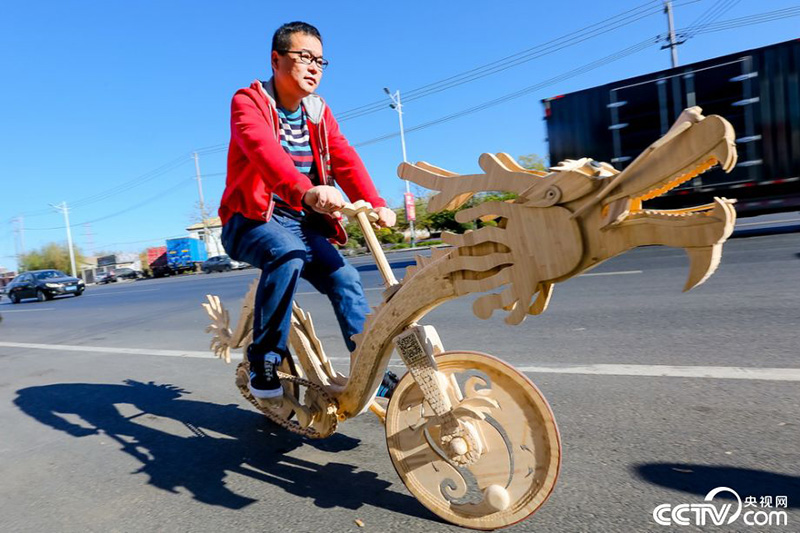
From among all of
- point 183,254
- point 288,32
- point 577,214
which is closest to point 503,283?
point 577,214

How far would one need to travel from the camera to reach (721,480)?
182 centimetres

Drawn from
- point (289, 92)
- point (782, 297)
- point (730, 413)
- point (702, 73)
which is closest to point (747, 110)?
point (702, 73)

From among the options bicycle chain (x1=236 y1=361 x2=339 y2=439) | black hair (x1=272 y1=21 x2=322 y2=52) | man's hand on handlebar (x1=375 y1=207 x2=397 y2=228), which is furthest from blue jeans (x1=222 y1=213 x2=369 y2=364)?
black hair (x1=272 y1=21 x2=322 y2=52)

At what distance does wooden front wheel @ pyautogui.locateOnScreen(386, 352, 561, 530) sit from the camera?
5.16 feet

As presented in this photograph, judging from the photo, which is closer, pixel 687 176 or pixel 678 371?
pixel 687 176

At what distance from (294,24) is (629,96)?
11.5 meters

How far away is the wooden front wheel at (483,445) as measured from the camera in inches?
61.9

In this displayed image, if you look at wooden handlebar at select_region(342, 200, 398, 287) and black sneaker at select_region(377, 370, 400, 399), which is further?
black sneaker at select_region(377, 370, 400, 399)

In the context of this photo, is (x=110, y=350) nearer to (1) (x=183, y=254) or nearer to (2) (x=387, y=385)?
(2) (x=387, y=385)

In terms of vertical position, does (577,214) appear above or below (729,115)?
below

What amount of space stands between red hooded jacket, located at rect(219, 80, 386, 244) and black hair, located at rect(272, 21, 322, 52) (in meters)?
0.21

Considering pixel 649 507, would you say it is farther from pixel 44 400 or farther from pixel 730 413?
pixel 44 400

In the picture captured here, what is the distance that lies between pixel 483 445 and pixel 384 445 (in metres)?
0.92
